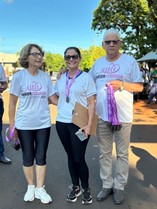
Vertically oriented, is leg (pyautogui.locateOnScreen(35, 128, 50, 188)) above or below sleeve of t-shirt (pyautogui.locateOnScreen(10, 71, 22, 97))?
below

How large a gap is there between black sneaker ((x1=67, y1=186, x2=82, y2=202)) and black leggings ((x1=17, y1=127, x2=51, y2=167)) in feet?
1.72

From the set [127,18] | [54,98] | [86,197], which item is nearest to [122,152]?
[86,197]

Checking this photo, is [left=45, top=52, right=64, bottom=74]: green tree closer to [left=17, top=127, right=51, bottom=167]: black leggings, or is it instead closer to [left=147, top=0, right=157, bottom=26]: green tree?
[left=147, top=0, right=157, bottom=26]: green tree

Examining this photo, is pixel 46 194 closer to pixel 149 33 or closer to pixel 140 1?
pixel 149 33

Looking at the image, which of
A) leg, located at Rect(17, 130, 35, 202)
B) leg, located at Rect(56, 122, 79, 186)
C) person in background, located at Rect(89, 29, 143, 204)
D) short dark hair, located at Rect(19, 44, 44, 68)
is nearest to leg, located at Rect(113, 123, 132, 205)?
person in background, located at Rect(89, 29, 143, 204)

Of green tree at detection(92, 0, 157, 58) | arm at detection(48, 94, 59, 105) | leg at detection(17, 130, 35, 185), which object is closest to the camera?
leg at detection(17, 130, 35, 185)

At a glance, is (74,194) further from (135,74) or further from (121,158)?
(135,74)

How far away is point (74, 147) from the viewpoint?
3.47 meters

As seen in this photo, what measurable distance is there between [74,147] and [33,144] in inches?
21.7

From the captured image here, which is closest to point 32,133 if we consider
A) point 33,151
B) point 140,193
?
point 33,151

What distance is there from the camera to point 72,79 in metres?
3.43

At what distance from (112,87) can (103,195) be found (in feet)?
4.57

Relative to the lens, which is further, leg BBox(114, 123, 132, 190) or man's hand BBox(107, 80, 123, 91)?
leg BBox(114, 123, 132, 190)

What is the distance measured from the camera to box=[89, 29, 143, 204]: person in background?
345 cm
